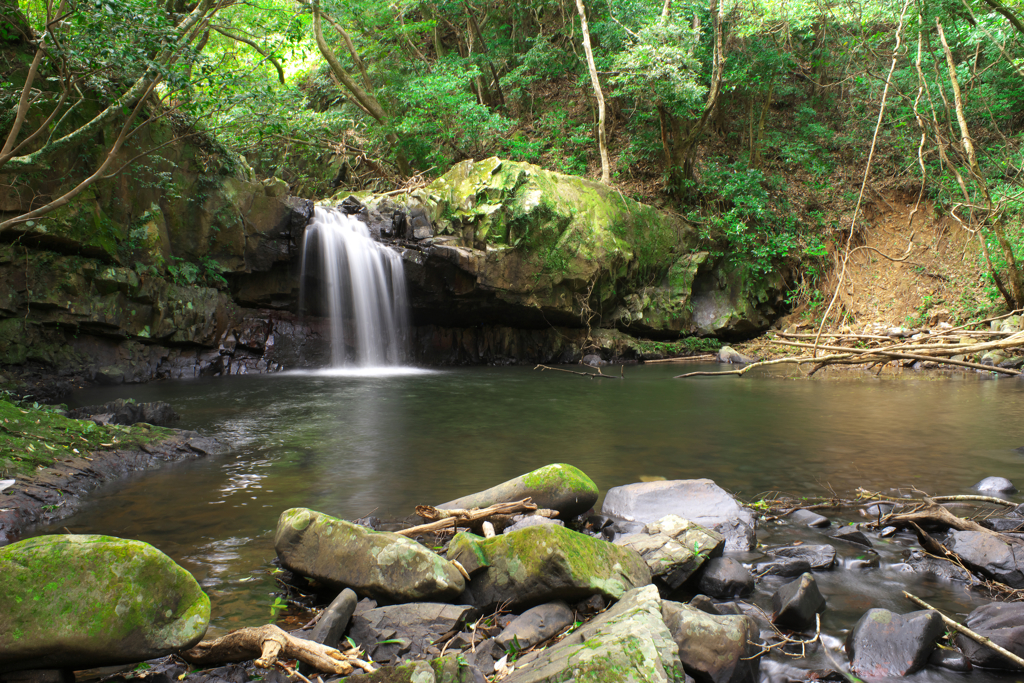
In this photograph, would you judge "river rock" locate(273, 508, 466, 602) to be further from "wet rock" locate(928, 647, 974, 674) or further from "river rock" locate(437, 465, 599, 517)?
"wet rock" locate(928, 647, 974, 674)

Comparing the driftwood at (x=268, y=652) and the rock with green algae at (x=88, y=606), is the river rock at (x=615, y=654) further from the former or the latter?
the rock with green algae at (x=88, y=606)

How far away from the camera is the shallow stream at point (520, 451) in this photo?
3904mm

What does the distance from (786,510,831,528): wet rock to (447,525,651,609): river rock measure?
182 cm

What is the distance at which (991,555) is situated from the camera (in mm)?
3404

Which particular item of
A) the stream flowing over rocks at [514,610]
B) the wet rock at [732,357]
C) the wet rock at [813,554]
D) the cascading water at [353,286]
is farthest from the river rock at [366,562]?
the wet rock at [732,357]

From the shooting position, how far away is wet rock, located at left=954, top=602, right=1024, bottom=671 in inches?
100.0

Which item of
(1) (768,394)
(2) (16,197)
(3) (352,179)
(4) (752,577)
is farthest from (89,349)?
(1) (768,394)

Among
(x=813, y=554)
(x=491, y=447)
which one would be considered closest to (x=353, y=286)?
(x=491, y=447)

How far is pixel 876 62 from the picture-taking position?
19.3 m

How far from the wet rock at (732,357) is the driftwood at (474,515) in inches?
537

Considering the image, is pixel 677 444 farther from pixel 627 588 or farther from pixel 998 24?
pixel 998 24

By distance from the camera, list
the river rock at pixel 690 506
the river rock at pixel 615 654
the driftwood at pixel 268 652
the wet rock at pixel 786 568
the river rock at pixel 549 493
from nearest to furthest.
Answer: the river rock at pixel 615 654 < the driftwood at pixel 268 652 < the wet rock at pixel 786 568 < the river rock at pixel 690 506 < the river rock at pixel 549 493

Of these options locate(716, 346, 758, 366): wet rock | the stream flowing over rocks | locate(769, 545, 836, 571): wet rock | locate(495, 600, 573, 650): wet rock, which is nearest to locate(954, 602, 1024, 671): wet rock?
the stream flowing over rocks

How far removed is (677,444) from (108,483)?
19.8 feet
